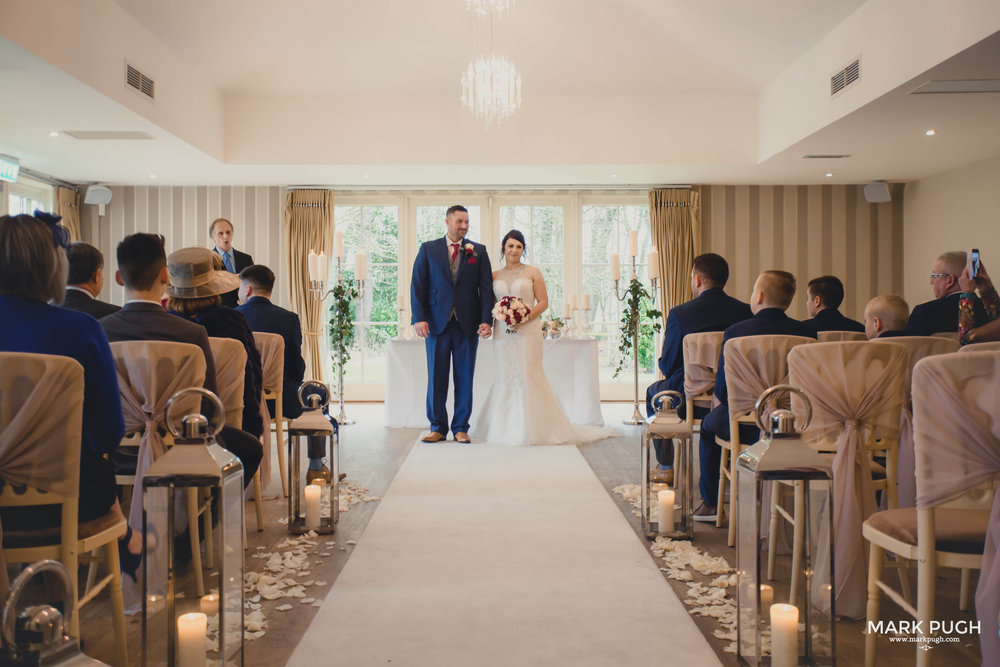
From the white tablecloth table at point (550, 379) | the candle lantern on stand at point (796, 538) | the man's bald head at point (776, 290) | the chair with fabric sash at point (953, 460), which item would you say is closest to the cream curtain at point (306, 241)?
the white tablecloth table at point (550, 379)

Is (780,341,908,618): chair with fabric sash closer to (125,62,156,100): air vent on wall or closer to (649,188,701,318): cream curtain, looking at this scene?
(125,62,156,100): air vent on wall

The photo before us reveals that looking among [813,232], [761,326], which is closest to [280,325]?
[761,326]

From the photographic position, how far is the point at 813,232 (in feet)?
32.4

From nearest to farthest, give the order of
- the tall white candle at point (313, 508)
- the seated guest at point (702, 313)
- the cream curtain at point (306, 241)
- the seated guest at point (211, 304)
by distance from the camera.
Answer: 1. the seated guest at point (211, 304)
2. the tall white candle at point (313, 508)
3. the seated guest at point (702, 313)
4. the cream curtain at point (306, 241)

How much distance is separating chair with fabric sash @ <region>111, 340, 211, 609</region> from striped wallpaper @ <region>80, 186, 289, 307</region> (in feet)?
24.1

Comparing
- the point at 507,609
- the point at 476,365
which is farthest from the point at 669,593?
the point at 476,365

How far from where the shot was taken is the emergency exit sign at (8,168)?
301 inches

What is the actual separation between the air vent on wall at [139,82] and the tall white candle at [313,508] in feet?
13.8

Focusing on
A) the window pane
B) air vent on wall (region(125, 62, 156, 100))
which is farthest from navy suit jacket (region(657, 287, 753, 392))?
the window pane

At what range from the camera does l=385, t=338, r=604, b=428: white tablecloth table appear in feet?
23.5

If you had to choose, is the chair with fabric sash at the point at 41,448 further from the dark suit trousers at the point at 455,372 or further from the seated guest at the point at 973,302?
the dark suit trousers at the point at 455,372

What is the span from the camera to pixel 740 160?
8430 mm

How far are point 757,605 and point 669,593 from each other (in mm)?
927

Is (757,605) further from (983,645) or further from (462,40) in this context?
(462,40)
